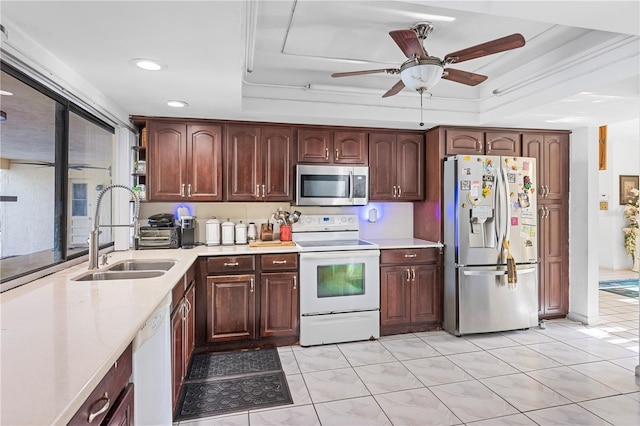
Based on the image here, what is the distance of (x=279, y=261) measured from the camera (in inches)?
131

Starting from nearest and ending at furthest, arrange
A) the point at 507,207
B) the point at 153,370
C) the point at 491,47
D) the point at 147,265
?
the point at 153,370
the point at 491,47
the point at 147,265
the point at 507,207

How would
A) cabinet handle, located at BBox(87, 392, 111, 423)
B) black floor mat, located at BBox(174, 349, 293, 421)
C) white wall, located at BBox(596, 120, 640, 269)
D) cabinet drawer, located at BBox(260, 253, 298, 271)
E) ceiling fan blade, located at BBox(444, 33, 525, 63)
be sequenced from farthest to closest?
white wall, located at BBox(596, 120, 640, 269)
cabinet drawer, located at BBox(260, 253, 298, 271)
black floor mat, located at BBox(174, 349, 293, 421)
ceiling fan blade, located at BBox(444, 33, 525, 63)
cabinet handle, located at BBox(87, 392, 111, 423)

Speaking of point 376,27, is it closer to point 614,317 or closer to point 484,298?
point 484,298

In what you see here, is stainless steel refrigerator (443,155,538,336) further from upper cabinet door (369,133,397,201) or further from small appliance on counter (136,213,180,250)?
small appliance on counter (136,213,180,250)

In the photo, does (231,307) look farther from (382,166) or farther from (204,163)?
(382,166)

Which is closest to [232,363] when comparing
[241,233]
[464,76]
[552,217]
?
[241,233]

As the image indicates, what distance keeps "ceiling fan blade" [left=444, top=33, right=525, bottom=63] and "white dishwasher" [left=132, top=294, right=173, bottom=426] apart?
81.3 inches

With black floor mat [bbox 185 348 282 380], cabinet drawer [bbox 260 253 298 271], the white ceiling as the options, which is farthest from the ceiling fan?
black floor mat [bbox 185 348 282 380]

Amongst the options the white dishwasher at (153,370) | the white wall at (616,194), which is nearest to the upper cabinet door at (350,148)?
the white dishwasher at (153,370)

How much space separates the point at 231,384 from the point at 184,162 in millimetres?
2030

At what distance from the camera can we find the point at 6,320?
138 cm

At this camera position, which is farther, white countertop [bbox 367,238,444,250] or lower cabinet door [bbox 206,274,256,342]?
white countertop [bbox 367,238,444,250]

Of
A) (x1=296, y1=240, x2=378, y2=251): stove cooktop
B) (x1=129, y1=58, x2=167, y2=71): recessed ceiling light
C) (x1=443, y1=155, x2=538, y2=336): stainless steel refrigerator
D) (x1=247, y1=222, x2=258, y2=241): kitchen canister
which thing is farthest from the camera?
(x1=247, y1=222, x2=258, y2=241): kitchen canister

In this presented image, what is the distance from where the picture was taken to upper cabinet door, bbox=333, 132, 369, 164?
3.79m
